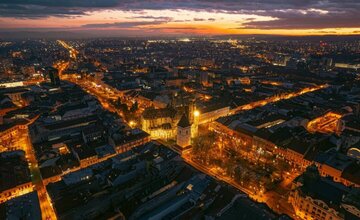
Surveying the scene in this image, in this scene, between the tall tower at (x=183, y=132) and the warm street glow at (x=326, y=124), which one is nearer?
the tall tower at (x=183, y=132)

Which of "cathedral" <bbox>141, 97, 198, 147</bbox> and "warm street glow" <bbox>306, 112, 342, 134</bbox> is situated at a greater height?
"cathedral" <bbox>141, 97, 198, 147</bbox>

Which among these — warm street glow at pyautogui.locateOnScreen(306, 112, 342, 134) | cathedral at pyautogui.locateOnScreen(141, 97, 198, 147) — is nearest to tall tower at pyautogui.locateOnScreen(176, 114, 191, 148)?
cathedral at pyautogui.locateOnScreen(141, 97, 198, 147)

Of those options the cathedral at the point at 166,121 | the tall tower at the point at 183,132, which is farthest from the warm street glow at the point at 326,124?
the tall tower at the point at 183,132

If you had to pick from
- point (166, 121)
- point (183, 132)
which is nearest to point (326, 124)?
point (183, 132)

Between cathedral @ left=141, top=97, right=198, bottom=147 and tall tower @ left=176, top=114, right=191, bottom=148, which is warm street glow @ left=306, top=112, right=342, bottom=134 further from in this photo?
tall tower @ left=176, top=114, right=191, bottom=148

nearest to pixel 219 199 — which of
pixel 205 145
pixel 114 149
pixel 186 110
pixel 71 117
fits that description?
pixel 205 145

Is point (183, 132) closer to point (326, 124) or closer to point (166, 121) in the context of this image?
point (166, 121)

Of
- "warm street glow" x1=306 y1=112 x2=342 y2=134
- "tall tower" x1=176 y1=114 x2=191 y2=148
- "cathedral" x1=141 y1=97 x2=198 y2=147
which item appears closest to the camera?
"tall tower" x1=176 y1=114 x2=191 y2=148

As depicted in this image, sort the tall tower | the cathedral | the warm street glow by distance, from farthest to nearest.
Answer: the warm street glow → the cathedral → the tall tower

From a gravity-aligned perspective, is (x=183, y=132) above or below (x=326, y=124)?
above

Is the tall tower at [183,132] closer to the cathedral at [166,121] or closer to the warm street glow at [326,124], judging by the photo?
the cathedral at [166,121]

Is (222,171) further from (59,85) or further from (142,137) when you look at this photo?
(59,85)

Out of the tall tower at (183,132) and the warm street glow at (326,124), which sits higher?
the tall tower at (183,132)
